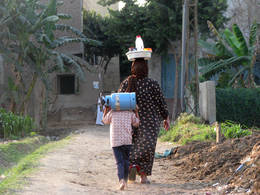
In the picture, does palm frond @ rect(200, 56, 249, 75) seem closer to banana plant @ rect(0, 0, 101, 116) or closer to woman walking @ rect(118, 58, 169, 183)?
banana plant @ rect(0, 0, 101, 116)

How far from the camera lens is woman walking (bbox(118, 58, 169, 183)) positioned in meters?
5.68

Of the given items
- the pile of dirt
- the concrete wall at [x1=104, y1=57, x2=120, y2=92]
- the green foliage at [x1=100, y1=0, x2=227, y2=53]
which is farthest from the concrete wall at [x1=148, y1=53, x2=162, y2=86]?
the pile of dirt

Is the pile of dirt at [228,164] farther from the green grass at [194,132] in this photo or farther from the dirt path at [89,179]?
the green grass at [194,132]

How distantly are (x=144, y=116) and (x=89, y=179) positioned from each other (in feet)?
3.85

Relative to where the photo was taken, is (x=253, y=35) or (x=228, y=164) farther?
(x=253, y=35)

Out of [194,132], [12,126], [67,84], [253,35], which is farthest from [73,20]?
[194,132]

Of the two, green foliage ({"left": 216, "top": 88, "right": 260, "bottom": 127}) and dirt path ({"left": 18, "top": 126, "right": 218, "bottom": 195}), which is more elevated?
green foliage ({"left": 216, "top": 88, "right": 260, "bottom": 127})

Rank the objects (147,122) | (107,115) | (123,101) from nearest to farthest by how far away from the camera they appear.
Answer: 1. (123,101)
2. (107,115)
3. (147,122)

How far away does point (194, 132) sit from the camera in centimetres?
1058

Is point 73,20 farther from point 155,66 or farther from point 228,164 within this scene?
point 228,164

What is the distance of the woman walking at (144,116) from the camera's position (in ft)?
18.6

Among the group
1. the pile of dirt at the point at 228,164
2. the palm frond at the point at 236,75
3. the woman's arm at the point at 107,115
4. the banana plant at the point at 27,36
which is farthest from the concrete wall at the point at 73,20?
the woman's arm at the point at 107,115

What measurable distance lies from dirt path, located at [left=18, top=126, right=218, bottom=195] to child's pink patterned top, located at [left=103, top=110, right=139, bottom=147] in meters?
0.59

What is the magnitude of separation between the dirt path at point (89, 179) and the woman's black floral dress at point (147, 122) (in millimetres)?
340
